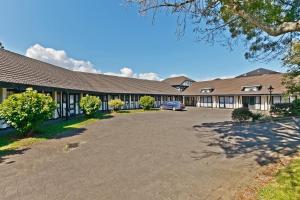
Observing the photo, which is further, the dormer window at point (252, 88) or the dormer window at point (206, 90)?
the dormer window at point (206, 90)

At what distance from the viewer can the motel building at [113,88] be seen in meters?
14.9

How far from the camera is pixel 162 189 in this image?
4.84m

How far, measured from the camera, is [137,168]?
6.27 m

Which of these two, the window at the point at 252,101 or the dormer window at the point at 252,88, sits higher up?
the dormer window at the point at 252,88

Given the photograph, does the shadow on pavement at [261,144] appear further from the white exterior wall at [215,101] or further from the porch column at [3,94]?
the white exterior wall at [215,101]

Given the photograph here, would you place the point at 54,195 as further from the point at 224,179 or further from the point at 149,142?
the point at 149,142

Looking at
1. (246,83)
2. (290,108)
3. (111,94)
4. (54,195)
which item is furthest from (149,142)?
(246,83)

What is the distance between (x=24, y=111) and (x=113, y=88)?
21.9 meters

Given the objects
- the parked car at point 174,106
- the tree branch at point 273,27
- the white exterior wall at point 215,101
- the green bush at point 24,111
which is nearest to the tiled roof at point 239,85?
the white exterior wall at point 215,101

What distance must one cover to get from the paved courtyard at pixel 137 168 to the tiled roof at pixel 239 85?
25.9 m

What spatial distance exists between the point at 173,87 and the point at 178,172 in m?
46.0

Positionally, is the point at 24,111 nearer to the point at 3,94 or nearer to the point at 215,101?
the point at 3,94

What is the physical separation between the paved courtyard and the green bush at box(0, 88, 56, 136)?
1.88 metres

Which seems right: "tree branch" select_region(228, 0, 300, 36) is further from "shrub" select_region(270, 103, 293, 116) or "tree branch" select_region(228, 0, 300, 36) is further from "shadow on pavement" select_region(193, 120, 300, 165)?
"shrub" select_region(270, 103, 293, 116)
